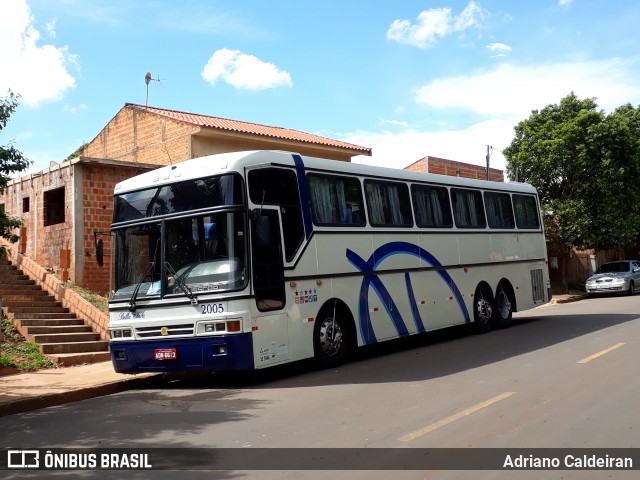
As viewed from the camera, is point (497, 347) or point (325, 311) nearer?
point (325, 311)

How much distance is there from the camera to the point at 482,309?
15.0 m

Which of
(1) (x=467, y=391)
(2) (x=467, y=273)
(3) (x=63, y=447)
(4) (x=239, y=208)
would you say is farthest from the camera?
(2) (x=467, y=273)

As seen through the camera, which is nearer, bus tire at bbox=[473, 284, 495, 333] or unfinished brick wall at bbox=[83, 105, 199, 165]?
bus tire at bbox=[473, 284, 495, 333]

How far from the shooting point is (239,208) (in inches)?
360

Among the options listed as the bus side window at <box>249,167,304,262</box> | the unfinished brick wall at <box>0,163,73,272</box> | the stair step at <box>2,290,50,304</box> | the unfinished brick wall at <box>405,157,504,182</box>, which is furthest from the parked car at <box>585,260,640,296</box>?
the stair step at <box>2,290,50,304</box>

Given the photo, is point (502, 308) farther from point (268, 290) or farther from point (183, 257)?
point (183, 257)

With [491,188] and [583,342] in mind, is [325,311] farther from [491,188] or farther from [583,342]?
[491,188]

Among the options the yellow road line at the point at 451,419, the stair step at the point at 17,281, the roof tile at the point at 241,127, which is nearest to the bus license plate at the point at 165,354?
the yellow road line at the point at 451,419

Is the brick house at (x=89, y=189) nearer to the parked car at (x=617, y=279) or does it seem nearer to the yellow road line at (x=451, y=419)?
the yellow road line at (x=451, y=419)

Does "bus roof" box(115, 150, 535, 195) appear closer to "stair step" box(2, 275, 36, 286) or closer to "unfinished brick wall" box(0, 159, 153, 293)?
"unfinished brick wall" box(0, 159, 153, 293)

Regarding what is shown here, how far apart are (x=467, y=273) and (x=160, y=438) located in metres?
9.39

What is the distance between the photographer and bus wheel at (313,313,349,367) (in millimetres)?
10383

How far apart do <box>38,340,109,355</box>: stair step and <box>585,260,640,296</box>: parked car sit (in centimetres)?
2113

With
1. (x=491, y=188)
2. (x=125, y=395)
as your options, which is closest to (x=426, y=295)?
(x=491, y=188)
